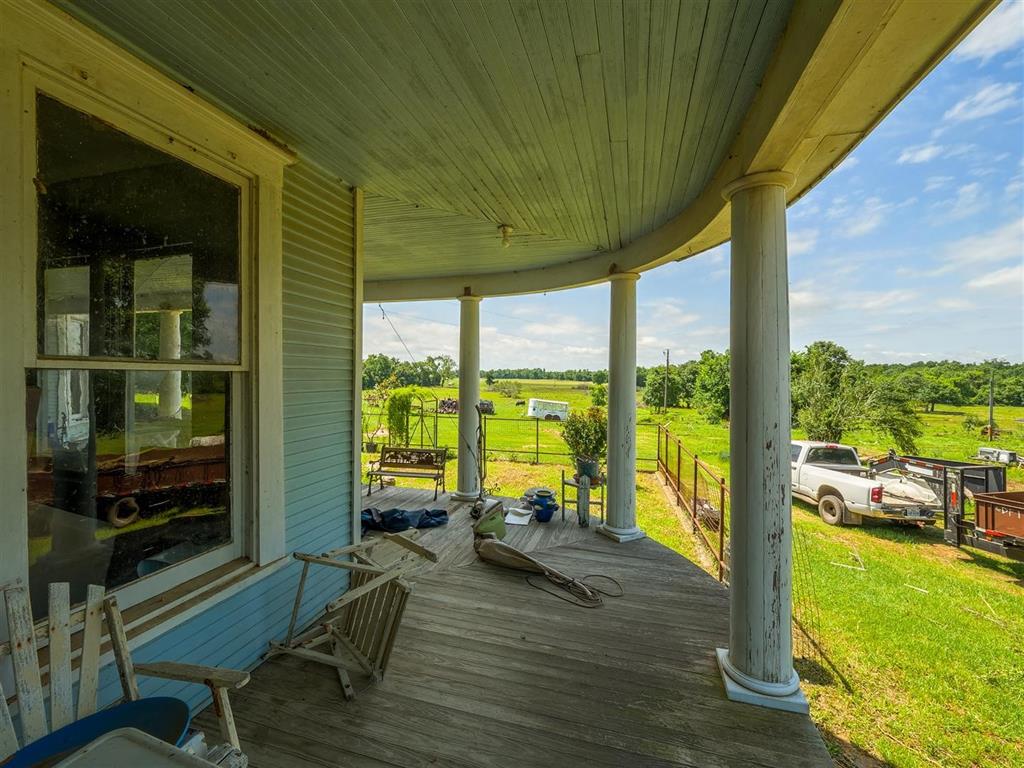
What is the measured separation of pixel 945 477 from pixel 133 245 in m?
11.8

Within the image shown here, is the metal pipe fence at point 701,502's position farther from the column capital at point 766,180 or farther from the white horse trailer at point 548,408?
the white horse trailer at point 548,408

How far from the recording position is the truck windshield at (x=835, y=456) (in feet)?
31.0

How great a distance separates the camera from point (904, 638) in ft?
17.2

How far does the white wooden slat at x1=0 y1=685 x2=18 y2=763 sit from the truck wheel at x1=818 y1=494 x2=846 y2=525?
39.0 ft

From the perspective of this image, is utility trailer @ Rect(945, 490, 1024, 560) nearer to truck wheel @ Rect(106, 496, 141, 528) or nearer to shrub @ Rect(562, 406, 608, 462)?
shrub @ Rect(562, 406, 608, 462)

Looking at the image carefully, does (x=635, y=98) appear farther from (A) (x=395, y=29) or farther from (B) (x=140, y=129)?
(B) (x=140, y=129)

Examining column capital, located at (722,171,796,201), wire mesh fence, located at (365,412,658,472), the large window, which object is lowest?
wire mesh fence, located at (365,412,658,472)

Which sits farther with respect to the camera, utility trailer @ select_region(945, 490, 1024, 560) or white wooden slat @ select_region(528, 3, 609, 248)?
utility trailer @ select_region(945, 490, 1024, 560)

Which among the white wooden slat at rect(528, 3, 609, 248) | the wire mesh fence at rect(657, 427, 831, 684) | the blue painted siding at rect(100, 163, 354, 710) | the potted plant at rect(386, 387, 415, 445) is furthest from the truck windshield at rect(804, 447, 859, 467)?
the blue painted siding at rect(100, 163, 354, 710)

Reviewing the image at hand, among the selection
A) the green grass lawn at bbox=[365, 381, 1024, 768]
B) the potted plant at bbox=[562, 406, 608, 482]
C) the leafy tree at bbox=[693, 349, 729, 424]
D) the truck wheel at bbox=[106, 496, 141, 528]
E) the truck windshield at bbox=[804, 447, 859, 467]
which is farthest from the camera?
the leafy tree at bbox=[693, 349, 729, 424]

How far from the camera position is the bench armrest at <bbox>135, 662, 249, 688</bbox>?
137cm

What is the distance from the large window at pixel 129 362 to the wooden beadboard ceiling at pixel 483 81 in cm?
54

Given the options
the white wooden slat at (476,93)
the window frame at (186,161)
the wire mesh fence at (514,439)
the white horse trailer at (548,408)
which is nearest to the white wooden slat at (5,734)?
the window frame at (186,161)

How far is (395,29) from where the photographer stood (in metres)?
1.49
